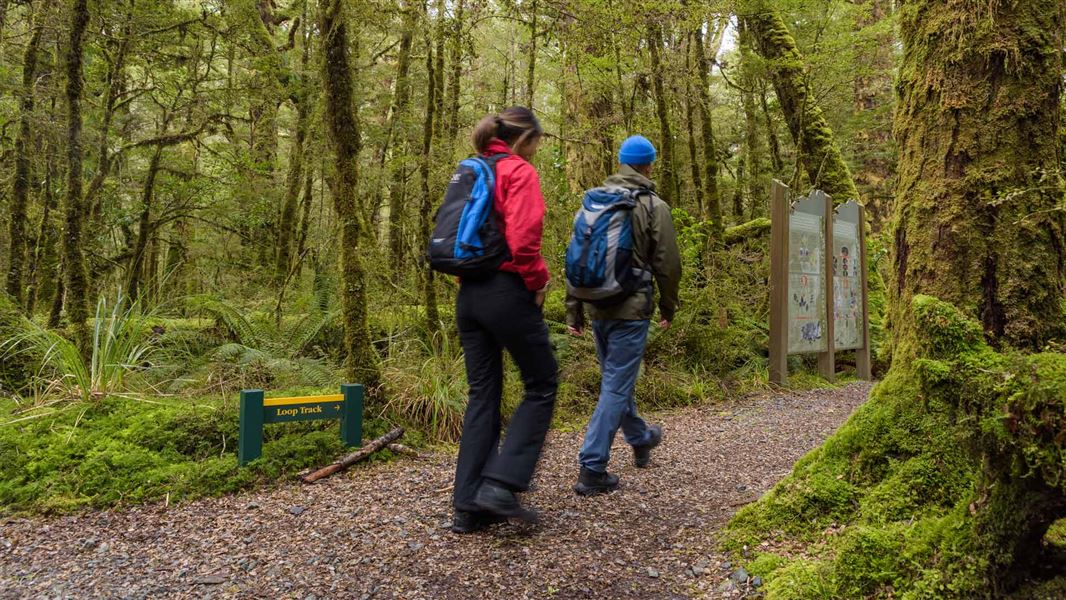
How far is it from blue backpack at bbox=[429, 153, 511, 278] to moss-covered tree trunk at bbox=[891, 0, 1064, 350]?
1.96m

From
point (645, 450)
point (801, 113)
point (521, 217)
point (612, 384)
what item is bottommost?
point (645, 450)

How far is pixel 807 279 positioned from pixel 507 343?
6153 millimetres

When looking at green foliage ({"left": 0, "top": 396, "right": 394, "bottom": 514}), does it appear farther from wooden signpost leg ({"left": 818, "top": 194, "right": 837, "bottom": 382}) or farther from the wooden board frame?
wooden signpost leg ({"left": 818, "top": 194, "right": 837, "bottom": 382})

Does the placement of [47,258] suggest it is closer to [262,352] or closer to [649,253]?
[262,352]

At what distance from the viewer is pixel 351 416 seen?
4551 millimetres

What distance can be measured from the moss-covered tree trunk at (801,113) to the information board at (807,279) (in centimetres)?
219

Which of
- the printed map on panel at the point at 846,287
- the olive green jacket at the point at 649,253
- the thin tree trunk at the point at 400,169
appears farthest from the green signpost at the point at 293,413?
the printed map on panel at the point at 846,287

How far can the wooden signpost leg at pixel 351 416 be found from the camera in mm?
4496

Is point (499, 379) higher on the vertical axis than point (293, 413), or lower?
higher

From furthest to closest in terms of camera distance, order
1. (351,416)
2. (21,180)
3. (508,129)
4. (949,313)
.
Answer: (21,180) → (351,416) → (508,129) → (949,313)

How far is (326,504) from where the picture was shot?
3711mm

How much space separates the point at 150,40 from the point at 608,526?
9.17 m

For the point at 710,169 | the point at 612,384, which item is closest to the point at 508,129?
the point at 612,384

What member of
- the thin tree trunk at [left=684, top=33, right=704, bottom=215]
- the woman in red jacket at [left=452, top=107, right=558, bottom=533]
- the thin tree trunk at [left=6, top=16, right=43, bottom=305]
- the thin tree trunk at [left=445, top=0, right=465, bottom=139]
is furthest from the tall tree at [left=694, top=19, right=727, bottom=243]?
the thin tree trunk at [left=6, top=16, right=43, bottom=305]
